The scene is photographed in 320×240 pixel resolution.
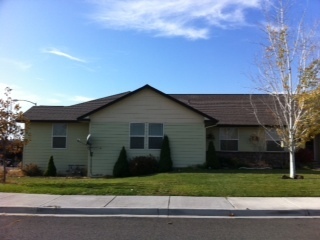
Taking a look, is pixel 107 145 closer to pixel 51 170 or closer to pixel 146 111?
pixel 146 111

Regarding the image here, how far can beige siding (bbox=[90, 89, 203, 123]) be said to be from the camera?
22406mm

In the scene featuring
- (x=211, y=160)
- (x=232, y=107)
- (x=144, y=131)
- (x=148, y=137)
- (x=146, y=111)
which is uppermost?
(x=232, y=107)

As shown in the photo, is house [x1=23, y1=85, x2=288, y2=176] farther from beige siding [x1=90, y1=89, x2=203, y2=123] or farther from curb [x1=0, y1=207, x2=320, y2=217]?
curb [x1=0, y1=207, x2=320, y2=217]

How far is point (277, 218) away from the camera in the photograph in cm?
916

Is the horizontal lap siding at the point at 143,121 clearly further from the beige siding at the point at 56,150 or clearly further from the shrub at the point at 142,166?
the beige siding at the point at 56,150

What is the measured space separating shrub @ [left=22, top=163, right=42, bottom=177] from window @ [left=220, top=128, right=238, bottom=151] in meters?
11.6

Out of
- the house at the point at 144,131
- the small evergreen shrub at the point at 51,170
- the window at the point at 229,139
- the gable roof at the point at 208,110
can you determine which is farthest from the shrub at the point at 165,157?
the small evergreen shrub at the point at 51,170

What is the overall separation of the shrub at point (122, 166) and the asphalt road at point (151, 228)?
1228cm

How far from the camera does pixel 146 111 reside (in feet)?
73.9

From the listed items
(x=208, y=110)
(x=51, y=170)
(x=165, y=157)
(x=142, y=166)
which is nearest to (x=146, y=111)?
(x=165, y=157)

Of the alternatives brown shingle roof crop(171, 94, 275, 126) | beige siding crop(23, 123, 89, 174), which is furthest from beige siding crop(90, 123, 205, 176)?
brown shingle roof crop(171, 94, 275, 126)

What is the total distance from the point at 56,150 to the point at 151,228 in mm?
17880

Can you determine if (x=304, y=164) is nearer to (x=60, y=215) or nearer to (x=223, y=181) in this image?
(x=223, y=181)

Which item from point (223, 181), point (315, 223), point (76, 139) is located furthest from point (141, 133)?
point (315, 223)
